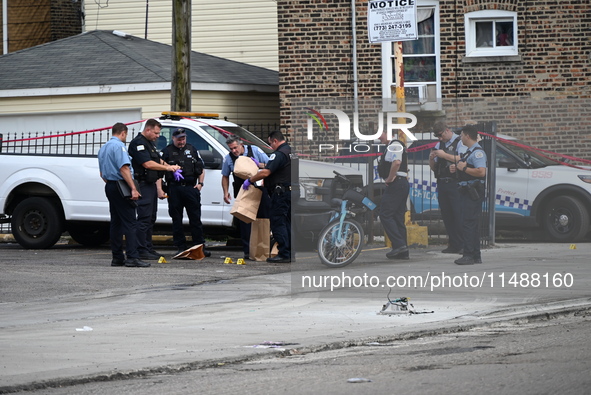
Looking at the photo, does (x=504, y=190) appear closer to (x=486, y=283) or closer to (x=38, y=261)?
(x=486, y=283)

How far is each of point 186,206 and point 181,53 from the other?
4080 millimetres

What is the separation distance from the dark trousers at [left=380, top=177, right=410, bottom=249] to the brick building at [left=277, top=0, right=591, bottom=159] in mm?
9885

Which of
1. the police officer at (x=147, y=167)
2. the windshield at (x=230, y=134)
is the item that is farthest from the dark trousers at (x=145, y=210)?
the windshield at (x=230, y=134)

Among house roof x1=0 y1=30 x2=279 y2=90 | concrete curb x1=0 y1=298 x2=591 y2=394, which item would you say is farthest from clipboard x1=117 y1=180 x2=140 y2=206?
house roof x1=0 y1=30 x2=279 y2=90

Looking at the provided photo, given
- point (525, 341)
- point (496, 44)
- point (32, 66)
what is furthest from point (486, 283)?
point (32, 66)

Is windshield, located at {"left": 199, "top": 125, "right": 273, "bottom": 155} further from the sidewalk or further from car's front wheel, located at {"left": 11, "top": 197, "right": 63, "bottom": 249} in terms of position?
the sidewalk

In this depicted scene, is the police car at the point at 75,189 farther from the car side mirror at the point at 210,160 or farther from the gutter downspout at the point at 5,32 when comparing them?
the gutter downspout at the point at 5,32

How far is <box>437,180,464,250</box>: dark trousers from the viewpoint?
393 inches

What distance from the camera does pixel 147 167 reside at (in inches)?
551

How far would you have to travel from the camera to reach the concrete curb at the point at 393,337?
6770 millimetres

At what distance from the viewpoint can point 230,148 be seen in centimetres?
1469

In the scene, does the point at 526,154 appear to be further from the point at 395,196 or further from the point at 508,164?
the point at 395,196

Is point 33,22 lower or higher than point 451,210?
higher

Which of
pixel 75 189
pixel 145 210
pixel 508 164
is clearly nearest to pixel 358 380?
pixel 508 164
